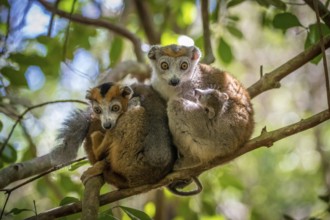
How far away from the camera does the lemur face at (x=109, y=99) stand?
17.3ft

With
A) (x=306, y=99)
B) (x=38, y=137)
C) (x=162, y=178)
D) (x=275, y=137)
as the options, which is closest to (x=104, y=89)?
(x=162, y=178)

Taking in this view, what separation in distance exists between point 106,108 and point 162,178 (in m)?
0.94

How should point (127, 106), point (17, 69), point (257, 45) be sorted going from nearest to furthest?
1. point (127, 106)
2. point (17, 69)
3. point (257, 45)

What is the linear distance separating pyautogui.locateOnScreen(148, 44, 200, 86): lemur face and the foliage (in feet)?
1.74

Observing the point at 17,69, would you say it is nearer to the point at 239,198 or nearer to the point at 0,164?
the point at 0,164

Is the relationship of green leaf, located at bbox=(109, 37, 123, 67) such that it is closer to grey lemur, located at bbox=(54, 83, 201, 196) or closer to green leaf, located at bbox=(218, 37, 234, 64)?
green leaf, located at bbox=(218, 37, 234, 64)

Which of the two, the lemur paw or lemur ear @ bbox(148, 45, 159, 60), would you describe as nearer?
the lemur paw

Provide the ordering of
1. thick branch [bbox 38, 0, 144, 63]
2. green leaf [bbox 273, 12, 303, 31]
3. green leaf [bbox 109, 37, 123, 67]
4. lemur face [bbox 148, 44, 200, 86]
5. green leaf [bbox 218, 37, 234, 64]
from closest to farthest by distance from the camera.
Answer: green leaf [bbox 273, 12, 303, 31] < lemur face [bbox 148, 44, 200, 86] < green leaf [bbox 218, 37, 234, 64] < thick branch [bbox 38, 0, 144, 63] < green leaf [bbox 109, 37, 123, 67]

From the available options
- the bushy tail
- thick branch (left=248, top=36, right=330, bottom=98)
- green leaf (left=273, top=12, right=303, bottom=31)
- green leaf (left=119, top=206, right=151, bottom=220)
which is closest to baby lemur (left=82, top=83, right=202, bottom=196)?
the bushy tail

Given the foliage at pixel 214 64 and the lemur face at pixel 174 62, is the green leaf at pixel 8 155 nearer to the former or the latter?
the foliage at pixel 214 64

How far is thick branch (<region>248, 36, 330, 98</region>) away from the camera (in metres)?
5.16

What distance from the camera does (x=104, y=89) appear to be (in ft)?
18.0

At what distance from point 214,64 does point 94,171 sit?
564 cm

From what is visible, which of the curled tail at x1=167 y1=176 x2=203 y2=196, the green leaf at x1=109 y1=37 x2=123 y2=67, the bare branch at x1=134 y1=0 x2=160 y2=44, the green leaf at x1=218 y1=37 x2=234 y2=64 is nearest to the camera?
the curled tail at x1=167 y1=176 x2=203 y2=196
